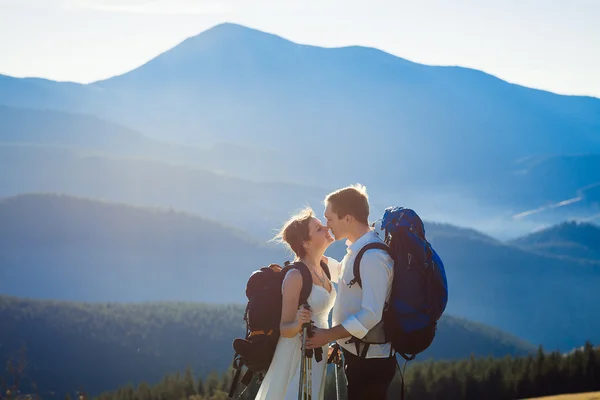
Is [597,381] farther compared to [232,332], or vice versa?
[232,332]

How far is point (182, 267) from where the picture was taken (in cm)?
12150

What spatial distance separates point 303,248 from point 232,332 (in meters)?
53.5

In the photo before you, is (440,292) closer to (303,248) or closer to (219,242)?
(303,248)

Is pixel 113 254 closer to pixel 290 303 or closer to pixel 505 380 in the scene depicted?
pixel 505 380

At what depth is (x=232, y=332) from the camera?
57094 millimetres

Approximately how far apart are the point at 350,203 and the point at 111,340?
160 ft

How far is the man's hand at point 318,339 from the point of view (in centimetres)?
436

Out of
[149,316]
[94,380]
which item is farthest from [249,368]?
[149,316]

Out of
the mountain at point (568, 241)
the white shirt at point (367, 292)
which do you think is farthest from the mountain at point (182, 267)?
the white shirt at point (367, 292)

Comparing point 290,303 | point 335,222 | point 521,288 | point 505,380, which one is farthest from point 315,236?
point 521,288

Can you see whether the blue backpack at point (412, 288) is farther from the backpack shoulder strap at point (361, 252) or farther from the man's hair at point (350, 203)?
the man's hair at point (350, 203)

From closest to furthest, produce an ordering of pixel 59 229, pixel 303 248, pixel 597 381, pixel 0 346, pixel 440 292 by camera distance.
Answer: pixel 440 292 < pixel 303 248 < pixel 597 381 < pixel 0 346 < pixel 59 229

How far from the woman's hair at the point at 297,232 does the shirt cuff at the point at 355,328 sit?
1.86ft

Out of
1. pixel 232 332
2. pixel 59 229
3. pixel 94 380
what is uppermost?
pixel 59 229
